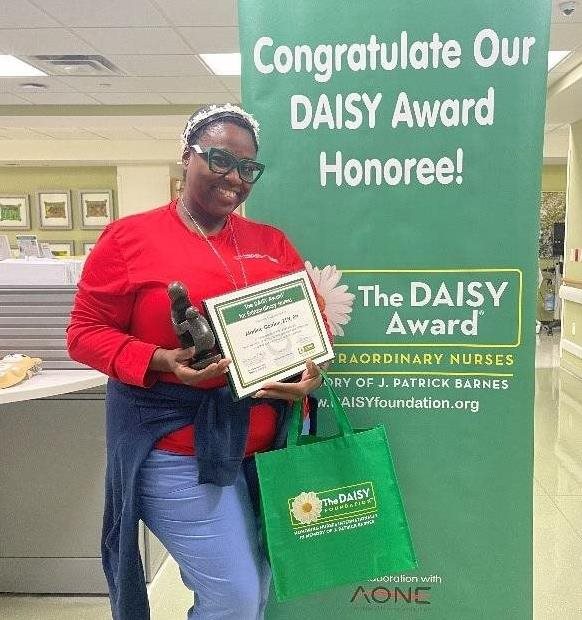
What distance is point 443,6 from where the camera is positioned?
153 cm

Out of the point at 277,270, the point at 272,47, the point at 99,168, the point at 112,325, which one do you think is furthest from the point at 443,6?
the point at 99,168

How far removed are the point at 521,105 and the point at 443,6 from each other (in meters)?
0.31

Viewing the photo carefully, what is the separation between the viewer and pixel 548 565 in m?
2.62

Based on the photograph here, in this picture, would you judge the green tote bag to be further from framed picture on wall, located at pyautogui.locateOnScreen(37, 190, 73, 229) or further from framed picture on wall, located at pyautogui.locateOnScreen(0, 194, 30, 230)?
framed picture on wall, located at pyautogui.locateOnScreen(0, 194, 30, 230)

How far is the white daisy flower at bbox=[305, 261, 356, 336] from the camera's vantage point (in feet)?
5.44

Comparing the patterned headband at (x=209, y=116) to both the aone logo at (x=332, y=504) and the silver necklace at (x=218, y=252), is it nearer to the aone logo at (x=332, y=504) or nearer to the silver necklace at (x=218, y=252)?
the silver necklace at (x=218, y=252)

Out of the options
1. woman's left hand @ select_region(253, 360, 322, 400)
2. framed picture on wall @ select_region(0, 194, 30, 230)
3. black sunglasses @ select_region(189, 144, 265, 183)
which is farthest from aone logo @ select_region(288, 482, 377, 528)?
framed picture on wall @ select_region(0, 194, 30, 230)

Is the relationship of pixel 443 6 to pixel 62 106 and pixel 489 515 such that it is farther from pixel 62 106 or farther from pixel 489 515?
pixel 62 106

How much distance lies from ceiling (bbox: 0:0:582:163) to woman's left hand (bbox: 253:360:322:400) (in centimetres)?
352

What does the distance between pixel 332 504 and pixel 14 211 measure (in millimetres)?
11524

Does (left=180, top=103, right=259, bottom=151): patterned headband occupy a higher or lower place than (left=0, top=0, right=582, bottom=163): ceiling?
lower

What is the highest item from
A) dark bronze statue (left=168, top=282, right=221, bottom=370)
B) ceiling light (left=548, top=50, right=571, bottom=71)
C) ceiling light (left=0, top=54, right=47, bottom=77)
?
ceiling light (left=0, top=54, right=47, bottom=77)

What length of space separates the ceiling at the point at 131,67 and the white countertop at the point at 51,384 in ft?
9.74

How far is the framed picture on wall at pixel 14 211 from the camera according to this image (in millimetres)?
11423
